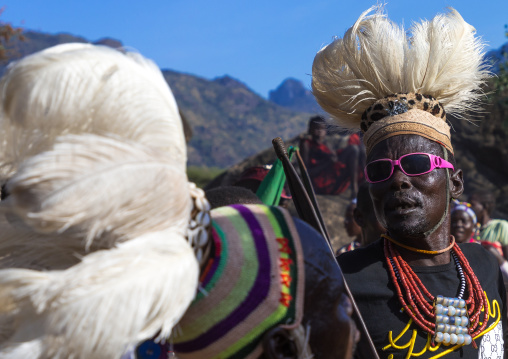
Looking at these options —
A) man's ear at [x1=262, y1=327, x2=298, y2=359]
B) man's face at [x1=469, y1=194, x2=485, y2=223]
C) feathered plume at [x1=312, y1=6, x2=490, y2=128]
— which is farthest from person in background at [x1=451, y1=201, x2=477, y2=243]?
man's ear at [x1=262, y1=327, x2=298, y2=359]

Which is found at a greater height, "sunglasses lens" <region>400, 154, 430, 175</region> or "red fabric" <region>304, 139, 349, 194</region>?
"sunglasses lens" <region>400, 154, 430, 175</region>

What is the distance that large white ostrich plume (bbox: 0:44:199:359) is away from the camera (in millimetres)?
1152

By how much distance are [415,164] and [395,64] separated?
1.53 feet

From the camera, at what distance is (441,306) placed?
242 centimetres

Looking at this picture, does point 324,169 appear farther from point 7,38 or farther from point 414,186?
point 414,186

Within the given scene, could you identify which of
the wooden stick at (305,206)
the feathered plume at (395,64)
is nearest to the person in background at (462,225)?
the feathered plume at (395,64)

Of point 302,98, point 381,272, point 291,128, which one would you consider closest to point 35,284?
point 381,272

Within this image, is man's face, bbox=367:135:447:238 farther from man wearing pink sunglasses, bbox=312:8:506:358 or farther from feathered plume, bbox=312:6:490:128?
feathered plume, bbox=312:6:490:128

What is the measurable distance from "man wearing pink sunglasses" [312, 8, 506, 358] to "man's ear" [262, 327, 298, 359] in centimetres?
98

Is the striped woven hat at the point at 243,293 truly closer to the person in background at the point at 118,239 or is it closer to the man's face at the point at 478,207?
the person in background at the point at 118,239

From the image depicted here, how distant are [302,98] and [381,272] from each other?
83055 mm

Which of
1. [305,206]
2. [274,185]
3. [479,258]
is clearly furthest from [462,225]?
[305,206]

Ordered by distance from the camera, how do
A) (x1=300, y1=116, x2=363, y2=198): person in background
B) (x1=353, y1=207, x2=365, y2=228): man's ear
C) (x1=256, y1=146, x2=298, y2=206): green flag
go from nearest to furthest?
(x1=256, y1=146, x2=298, y2=206): green flag → (x1=353, y1=207, x2=365, y2=228): man's ear → (x1=300, y1=116, x2=363, y2=198): person in background

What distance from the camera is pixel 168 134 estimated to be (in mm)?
1331
